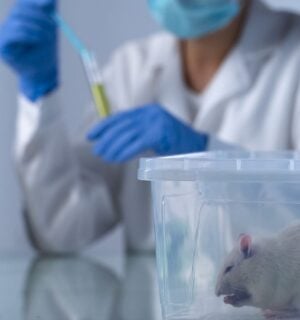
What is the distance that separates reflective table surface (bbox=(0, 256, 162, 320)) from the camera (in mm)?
804

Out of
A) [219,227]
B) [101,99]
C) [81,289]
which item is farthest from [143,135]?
[219,227]

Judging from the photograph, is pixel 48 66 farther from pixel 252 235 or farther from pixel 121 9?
pixel 252 235

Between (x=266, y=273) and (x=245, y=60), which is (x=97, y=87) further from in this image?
(x=266, y=273)

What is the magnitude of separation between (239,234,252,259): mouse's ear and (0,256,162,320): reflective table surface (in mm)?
186

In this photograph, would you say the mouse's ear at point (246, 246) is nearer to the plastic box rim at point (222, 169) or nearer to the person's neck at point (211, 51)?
→ the plastic box rim at point (222, 169)

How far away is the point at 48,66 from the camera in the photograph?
4.25 ft

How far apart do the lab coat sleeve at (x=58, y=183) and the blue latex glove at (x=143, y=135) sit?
0.18 m

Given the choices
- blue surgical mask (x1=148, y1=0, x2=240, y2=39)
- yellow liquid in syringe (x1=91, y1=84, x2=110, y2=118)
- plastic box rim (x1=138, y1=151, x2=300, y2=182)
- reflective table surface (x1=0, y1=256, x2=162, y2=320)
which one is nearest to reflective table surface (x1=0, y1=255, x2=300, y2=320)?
reflective table surface (x1=0, y1=256, x2=162, y2=320)

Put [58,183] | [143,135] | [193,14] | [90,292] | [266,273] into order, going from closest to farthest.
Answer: [266,273] → [90,292] → [143,135] → [193,14] → [58,183]

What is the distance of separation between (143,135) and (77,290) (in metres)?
0.26

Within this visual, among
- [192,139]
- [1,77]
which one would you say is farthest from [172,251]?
[1,77]

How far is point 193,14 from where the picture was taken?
1.27m

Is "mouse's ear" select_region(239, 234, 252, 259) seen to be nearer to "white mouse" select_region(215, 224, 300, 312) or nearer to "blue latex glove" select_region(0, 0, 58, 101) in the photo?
"white mouse" select_region(215, 224, 300, 312)

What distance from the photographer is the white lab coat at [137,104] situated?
1295 millimetres
